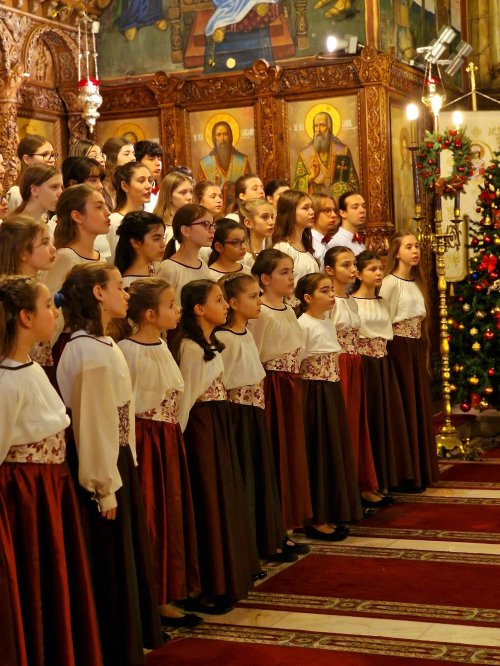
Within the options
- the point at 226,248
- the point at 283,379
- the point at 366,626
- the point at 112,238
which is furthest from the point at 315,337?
the point at 366,626

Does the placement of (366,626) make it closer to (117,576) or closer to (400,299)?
(117,576)

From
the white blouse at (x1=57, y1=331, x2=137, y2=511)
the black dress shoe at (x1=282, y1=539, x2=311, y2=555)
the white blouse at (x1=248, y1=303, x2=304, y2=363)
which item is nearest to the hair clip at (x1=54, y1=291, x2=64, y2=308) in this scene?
the white blouse at (x1=57, y1=331, x2=137, y2=511)

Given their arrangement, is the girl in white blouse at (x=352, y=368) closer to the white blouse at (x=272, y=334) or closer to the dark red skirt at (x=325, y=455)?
the dark red skirt at (x=325, y=455)

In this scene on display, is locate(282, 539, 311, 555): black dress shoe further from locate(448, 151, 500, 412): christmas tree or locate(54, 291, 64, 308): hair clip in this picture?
locate(448, 151, 500, 412): christmas tree

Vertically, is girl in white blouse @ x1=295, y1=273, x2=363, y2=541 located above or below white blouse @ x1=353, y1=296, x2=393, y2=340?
below

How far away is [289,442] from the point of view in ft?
23.1

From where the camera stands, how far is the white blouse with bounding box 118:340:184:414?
210 inches

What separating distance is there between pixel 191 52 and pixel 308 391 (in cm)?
707

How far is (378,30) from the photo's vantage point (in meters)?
12.5

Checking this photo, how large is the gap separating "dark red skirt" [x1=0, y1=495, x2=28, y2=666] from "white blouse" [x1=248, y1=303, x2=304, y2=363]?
9.30ft

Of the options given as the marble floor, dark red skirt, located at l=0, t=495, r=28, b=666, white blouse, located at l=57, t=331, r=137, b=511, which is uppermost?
white blouse, located at l=57, t=331, r=137, b=511

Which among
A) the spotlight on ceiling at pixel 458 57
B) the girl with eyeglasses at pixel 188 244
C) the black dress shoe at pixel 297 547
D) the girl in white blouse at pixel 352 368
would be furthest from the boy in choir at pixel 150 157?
the spotlight on ceiling at pixel 458 57

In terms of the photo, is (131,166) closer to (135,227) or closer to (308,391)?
(135,227)

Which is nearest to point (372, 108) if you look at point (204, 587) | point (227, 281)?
point (227, 281)
